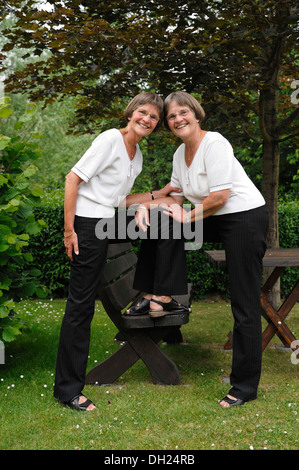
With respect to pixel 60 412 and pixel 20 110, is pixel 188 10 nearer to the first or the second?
pixel 60 412

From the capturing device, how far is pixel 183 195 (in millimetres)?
3744

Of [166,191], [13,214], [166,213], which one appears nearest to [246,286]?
[166,213]

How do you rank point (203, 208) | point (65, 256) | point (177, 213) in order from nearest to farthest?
1. point (203, 208)
2. point (177, 213)
3. point (65, 256)

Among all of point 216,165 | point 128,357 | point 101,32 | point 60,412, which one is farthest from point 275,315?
point 101,32

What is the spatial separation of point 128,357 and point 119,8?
12.0 ft

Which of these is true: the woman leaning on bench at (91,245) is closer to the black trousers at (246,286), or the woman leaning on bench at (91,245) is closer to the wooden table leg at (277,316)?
the black trousers at (246,286)

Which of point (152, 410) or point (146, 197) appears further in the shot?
point (146, 197)

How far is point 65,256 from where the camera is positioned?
23.8 ft

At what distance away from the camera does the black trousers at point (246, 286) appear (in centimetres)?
321

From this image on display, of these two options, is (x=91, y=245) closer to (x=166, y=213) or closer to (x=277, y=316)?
(x=166, y=213)

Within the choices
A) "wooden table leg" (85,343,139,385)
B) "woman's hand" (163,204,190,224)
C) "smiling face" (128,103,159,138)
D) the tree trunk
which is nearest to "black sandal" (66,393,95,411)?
"wooden table leg" (85,343,139,385)

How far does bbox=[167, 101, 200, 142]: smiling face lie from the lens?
130 inches

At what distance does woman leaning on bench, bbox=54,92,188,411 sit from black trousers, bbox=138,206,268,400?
35cm

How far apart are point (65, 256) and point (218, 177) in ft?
14.7
